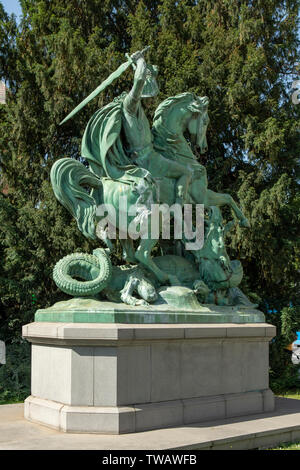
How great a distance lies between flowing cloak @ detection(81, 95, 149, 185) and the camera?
7.50 meters

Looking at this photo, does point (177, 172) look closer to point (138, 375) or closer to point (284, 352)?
point (138, 375)

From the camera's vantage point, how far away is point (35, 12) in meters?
16.3

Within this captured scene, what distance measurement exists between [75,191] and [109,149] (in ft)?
2.58

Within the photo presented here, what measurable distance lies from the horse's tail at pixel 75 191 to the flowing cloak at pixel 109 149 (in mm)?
338

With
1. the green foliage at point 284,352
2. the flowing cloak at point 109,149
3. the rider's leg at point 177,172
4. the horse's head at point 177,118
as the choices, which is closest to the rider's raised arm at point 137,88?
the flowing cloak at point 109,149

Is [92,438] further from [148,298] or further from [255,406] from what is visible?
[255,406]

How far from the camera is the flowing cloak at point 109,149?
750 cm

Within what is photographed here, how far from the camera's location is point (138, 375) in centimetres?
639

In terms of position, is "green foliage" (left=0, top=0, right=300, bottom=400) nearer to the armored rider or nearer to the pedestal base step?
the armored rider

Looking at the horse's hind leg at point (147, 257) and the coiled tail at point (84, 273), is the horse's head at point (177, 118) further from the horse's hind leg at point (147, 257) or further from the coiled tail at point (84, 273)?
the coiled tail at point (84, 273)

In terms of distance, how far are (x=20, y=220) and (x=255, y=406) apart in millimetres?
8777

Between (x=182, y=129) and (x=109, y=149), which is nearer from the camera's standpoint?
(x=109, y=149)

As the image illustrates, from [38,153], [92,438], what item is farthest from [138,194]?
[38,153]

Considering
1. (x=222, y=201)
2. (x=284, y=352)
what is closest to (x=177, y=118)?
(x=222, y=201)
